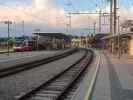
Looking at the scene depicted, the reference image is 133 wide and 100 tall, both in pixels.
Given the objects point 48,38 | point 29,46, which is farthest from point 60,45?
point 29,46

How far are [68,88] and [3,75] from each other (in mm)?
7096

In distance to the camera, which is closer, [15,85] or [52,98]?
[52,98]

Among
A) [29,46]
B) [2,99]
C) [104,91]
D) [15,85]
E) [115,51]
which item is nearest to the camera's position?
[2,99]

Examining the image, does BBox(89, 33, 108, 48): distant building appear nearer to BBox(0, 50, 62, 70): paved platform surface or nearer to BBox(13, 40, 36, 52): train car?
BBox(13, 40, 36, 52): train car

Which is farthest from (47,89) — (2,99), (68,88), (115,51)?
(115,51)

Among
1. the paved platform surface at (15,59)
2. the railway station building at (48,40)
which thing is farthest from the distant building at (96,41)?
the paved platform surface at (15,59)

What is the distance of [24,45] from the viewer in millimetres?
86750

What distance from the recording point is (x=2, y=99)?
15078 millimetres

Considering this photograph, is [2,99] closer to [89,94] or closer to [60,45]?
[89,94]

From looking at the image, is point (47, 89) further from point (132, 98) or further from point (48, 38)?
point (48, 38)

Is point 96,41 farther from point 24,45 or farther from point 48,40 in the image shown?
point 24,45

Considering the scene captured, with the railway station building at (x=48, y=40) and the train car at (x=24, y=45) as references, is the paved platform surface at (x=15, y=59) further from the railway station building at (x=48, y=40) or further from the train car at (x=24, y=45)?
the railway station building at (x=48, y=40)

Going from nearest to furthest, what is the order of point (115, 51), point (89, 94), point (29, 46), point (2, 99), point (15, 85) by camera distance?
1. point (2, 99)
2. point (89, 94)
3. point (15, 85)
4. point (115, 51)
5. point (29, 46)

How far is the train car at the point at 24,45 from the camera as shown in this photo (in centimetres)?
8300
